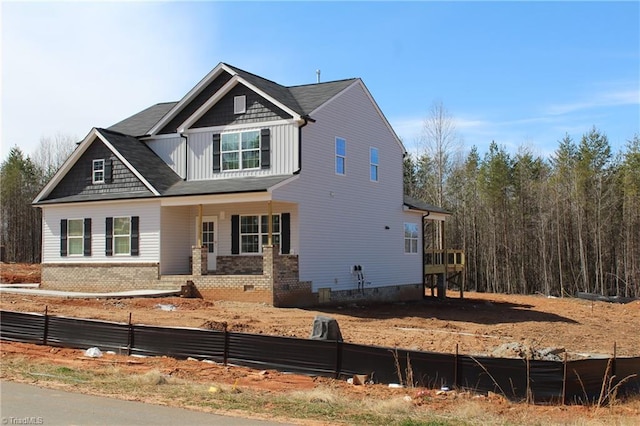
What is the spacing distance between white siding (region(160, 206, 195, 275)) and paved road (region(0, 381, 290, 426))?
16046 mm

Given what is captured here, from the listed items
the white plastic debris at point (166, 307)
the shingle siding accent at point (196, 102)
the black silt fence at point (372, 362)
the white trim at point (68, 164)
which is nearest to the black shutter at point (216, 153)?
the shingle siding accent at point (196, 102)

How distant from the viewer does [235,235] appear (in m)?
25.9

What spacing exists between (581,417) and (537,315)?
17512 mm

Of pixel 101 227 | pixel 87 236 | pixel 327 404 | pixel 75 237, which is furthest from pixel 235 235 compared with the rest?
pixel 327 404

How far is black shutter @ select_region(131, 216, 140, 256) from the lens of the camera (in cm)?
2580

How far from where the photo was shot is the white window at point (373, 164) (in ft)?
95.9

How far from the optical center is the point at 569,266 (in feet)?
145

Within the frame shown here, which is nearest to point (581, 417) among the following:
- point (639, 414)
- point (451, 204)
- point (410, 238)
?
point (639, 414)

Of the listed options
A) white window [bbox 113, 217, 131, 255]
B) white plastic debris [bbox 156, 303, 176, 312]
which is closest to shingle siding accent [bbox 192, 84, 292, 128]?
white window [bbox 113, 217, 131, 255]

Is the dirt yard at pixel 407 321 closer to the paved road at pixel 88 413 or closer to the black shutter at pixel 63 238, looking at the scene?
the black shutter at pixel 63 238

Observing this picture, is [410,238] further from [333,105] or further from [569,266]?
[569,266]

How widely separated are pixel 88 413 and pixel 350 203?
19854 millimetres

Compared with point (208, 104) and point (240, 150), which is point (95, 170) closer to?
point (208, 104)

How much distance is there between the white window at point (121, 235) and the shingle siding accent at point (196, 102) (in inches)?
167
